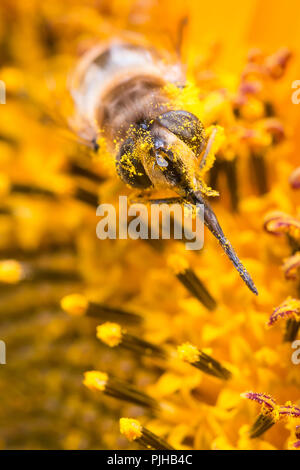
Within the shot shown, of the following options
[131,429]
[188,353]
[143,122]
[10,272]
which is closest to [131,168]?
[143,122]

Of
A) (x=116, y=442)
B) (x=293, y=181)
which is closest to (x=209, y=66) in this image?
(x=293, y=181)

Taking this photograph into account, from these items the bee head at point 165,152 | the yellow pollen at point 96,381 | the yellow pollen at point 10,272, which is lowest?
the yellow pollen at point 96,381

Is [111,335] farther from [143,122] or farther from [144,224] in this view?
[143,122]

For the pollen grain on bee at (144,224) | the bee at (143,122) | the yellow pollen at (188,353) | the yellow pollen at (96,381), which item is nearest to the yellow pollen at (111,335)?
the yellow pollen at (96,381)

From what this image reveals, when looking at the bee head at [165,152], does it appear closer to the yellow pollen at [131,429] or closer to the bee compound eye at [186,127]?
the bee compound eye at [186,127]

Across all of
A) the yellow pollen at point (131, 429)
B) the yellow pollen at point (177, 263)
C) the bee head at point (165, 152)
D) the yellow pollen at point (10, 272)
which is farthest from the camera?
the yellow pollen at point (10, 272)

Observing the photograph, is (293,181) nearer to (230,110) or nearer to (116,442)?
(230,110)

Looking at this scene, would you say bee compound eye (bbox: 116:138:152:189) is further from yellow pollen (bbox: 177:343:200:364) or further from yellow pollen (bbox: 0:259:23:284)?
yellow pollen (bbox: 0:259:23:284)
